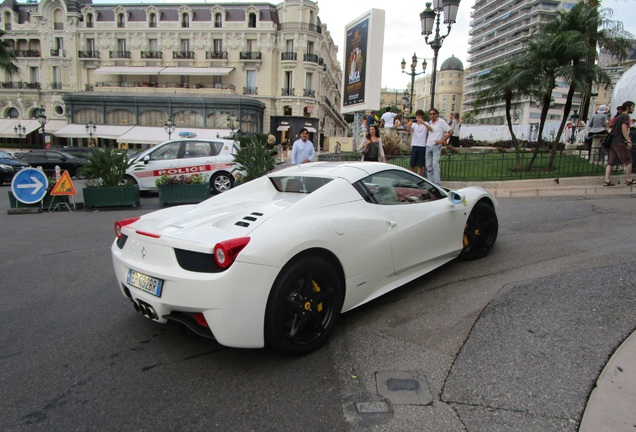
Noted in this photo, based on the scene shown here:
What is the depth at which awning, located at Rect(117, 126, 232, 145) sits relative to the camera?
4347 cm

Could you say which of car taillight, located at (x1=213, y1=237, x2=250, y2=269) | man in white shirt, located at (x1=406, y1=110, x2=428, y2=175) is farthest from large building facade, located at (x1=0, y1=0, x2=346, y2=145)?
car taillight, located at (x1=213, y1=237, x2=250, y2=269)

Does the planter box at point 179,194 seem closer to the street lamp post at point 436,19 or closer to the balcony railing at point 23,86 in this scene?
the street lamp post at point 436,19

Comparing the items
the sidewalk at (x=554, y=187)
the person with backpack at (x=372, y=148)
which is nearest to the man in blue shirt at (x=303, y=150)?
the person with backpack at (x=372, y=148)

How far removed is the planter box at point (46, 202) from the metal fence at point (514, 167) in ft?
33.0

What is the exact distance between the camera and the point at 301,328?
3.05m

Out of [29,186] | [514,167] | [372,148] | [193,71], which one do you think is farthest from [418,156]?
[193,71]

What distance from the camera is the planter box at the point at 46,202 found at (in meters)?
10.0

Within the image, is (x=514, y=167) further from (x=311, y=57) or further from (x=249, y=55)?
(x=249, y=55)

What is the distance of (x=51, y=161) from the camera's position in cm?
2067

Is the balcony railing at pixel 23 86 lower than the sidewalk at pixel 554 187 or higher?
higher

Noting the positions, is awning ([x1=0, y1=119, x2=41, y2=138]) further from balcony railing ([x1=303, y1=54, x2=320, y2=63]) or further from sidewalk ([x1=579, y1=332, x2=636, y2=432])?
sidewalk ([x1=579, y1=332, x2=636, y2=432])

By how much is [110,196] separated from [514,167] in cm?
1140

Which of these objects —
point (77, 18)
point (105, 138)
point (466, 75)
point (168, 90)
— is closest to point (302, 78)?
point (168, 90)

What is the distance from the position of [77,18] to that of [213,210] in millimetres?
61535
